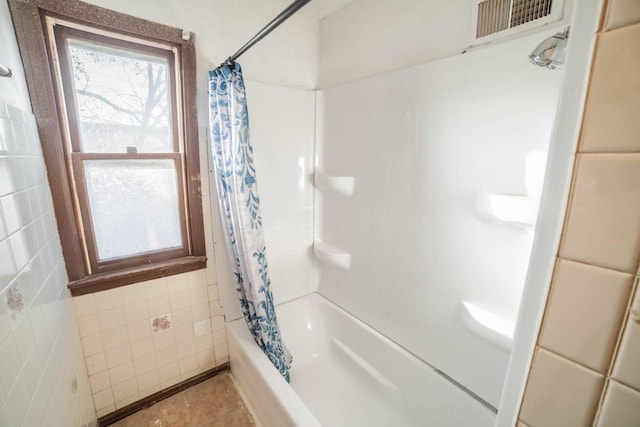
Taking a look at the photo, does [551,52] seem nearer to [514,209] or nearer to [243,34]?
[514,209]

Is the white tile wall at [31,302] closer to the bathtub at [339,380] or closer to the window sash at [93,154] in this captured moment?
the window sash at [93,154]

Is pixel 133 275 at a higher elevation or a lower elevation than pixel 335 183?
lower

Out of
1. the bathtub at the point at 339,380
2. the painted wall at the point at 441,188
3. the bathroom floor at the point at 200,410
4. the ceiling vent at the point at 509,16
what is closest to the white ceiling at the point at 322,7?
the painted wall at the point at 441,188

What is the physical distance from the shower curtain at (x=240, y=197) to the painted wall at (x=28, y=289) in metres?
0.73

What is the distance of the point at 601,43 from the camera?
29cm

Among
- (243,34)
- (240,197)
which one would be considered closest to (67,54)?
(243,34)

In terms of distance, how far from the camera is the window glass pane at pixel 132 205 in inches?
53.9

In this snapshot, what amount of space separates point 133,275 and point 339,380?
147 cm

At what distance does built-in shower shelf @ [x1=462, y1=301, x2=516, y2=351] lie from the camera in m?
Result: 1.06

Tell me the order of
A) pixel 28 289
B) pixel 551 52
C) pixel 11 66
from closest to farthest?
pixel 551 52
pixel 28 289
pixel 11 66

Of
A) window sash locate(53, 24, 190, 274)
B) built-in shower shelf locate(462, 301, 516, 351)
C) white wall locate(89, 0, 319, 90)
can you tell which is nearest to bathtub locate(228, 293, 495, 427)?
built-in shower shelf locate(462, 301, 516, 351)

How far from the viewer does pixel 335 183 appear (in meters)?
1.81

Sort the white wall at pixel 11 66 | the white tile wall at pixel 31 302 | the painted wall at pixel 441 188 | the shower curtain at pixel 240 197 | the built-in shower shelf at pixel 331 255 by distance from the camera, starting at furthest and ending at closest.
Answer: the built-in shower shelf at pixel 331 255 < the shower curtain at pixel 240 197 < the painted wall at pixel 441 188 < the white wall at pixel 11 66 < the white tile wall at pixel 31 302

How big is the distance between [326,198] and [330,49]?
107 centimetres
